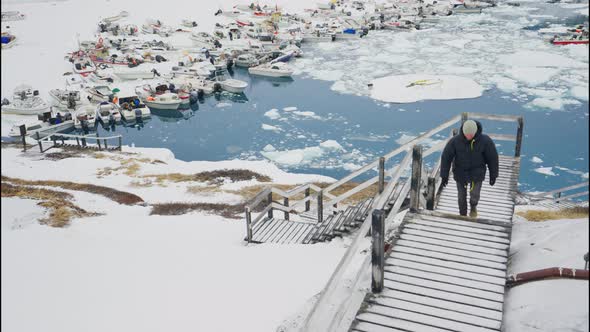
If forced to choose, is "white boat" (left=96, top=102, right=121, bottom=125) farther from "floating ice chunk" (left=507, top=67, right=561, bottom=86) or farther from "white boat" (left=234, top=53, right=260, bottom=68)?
"floating ice chunk" (left=507, top=67, right=561, bottom=86)

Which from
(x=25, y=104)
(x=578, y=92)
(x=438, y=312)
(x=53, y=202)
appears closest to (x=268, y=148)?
(x=53, y=202)

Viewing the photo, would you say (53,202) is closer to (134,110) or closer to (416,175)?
(416,175)

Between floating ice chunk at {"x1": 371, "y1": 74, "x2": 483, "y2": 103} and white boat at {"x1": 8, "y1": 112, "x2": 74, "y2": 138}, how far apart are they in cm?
2355

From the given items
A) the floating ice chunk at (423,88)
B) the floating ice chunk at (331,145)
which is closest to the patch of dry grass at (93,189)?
the floating ice chunk at (331,145)

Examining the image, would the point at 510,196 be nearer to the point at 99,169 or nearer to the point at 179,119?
the point at 99,169

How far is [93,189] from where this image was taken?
22266 millimetres

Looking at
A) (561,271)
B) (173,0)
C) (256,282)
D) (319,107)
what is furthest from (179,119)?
(173,0)

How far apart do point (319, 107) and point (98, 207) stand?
22314mm

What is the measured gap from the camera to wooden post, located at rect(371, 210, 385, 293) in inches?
245

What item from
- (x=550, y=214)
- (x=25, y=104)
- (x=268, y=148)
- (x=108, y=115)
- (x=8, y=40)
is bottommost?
(x=268, y=148)

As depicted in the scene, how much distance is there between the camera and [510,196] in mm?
9516

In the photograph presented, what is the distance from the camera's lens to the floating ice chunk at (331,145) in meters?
30.3

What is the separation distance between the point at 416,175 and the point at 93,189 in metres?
18.3

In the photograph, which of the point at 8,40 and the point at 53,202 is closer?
the point at 53,202
